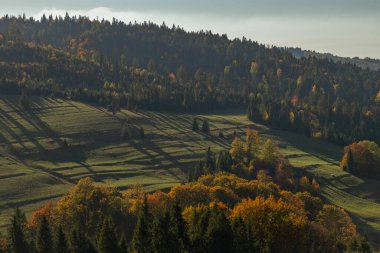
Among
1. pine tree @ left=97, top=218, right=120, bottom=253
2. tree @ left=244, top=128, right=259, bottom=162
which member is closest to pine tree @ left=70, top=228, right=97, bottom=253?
pine tree @ left=97, top=218, right=120, bottom=253

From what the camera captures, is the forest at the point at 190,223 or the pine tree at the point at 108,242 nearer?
the pine tree at the point at 108,242

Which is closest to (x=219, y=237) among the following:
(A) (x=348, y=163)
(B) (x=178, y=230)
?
(B) (x=178, y=230)

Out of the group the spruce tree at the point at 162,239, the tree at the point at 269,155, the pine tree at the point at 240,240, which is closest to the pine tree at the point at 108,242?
the spruce tree at the point at 162,239

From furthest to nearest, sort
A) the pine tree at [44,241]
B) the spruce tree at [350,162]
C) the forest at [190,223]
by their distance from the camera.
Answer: the spruce tree at [350,162]
the pine tree at [44,241]
the forest at [190,223]

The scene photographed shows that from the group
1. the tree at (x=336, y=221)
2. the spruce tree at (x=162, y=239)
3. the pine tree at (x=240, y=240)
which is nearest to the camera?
the spruce tree at (x=162, y=239)

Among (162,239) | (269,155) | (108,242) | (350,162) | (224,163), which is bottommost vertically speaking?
(350,162)

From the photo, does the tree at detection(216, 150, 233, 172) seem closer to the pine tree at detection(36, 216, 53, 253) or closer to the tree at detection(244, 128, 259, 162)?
the tree at detection(244, 128, 259, 162)

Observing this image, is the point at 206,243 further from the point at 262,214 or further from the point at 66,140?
the point at 66,140

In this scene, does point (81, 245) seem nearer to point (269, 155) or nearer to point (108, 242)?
point (108, 242)

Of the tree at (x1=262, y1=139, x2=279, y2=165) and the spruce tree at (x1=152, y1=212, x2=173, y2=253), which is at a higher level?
the spruce tree at (x1=152, y1=212, x2=173, y2=253)

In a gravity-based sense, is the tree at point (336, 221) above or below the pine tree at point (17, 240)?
below

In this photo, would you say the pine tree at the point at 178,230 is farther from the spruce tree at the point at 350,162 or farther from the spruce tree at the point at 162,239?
the spruce tree at the point at 350,162
